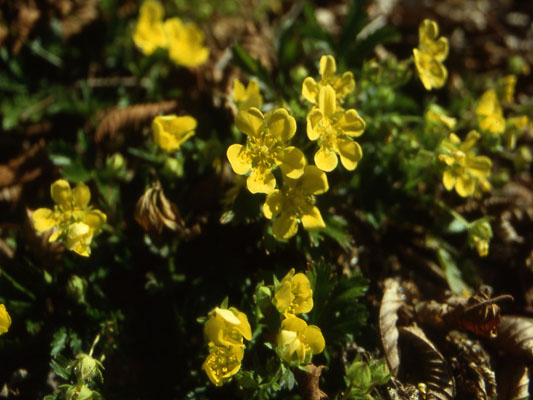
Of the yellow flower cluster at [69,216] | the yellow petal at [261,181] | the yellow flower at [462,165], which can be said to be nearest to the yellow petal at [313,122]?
the yellow petal at [261,181]

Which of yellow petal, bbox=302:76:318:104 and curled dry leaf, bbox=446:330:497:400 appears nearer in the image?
yellow petal, bbox=302:76:318:104

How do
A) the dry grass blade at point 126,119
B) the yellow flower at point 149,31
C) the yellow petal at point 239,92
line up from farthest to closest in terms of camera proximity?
the yellow flower at point 149,31
the dry grass blade at point 126,119
the yellow petal at point 239,92

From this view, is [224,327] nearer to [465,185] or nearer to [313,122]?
[313,122]

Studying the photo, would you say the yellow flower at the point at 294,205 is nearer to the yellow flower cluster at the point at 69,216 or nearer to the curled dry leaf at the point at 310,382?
the curled dry leaf at the point at 310,382

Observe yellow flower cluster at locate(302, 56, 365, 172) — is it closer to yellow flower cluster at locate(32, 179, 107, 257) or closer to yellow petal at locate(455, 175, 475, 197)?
yellow petal at locate(455, 175, 475, 197)

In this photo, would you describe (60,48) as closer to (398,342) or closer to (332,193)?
(332,193)

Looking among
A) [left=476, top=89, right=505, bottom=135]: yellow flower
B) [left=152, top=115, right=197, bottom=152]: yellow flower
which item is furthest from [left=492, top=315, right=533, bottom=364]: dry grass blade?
[left=152, top=115, right=197, bottom=152]: yellow flower
